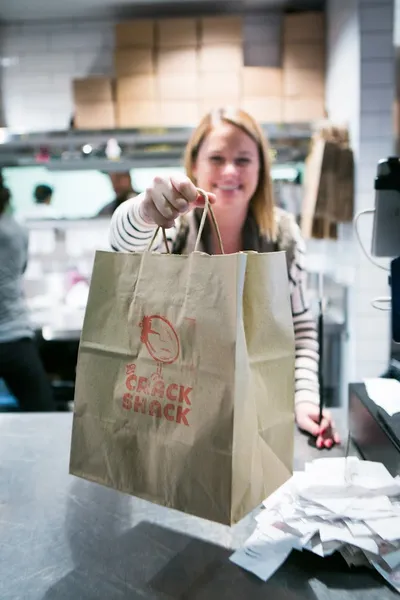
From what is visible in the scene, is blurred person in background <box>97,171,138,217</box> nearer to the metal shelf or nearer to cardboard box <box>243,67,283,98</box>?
the metal shelf

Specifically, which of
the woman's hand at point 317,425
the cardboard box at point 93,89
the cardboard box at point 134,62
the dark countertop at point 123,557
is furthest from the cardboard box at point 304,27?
the dark countertop at point 123,557

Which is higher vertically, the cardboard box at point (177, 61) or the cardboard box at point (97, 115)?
the cardboard box at point (177, 61)

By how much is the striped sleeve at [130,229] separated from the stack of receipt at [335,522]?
0.52 meters

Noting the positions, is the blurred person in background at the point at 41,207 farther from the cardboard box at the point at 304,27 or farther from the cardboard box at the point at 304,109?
the cardboard box at the point at 304,27

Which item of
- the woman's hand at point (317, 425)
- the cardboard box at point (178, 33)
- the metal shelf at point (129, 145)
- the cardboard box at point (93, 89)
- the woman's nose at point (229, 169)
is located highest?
the cardboard box at point (178, 33)

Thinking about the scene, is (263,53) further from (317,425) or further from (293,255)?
(317,425)

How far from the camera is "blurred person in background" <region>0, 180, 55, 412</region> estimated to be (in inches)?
92.0

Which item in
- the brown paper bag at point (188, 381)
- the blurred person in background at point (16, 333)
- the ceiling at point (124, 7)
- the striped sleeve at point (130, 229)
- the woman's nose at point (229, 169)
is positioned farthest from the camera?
the ceiling at point (124, 7)

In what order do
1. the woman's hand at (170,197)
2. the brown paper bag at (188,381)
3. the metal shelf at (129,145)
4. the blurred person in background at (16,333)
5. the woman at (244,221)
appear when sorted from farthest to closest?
the metal shelf at (129,145) → the blurred person in background at (16,333) → the woman at (244,221) → the woman's hand at (170,197) → the brown paper bag at (188,381)

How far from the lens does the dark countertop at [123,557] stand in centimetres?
63

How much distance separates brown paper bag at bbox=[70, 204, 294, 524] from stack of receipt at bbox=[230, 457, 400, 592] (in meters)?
0.08

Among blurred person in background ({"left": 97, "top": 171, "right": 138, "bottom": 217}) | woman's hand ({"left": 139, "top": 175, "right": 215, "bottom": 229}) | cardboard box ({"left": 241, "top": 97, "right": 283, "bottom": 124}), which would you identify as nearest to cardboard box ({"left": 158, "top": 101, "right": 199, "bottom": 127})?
cardboard box ({"left": 241, "top": 97, "right": 283, "bottom": 124})

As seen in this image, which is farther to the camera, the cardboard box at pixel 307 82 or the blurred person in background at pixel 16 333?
the cardboard box at pixel 307 82

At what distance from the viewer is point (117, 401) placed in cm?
69
